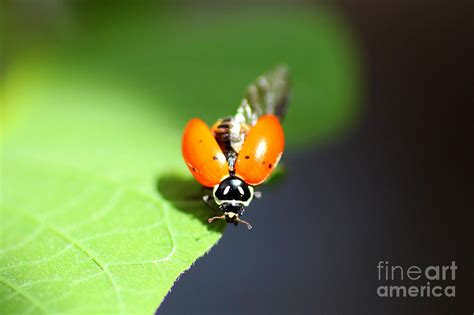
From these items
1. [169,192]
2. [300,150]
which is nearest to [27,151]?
[169,192]

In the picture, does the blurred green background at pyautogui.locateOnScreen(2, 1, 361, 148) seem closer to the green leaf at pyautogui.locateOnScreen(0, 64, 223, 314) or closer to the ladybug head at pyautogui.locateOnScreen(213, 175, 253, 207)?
the green leaf at pyautogui.locateOnScreen(0, 64, 223, 314)

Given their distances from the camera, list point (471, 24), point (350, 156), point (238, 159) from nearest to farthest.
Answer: point (238, 159), point (350, 156), point (471, 24)

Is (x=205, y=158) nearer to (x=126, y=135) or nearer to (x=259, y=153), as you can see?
(x=259, y=153)

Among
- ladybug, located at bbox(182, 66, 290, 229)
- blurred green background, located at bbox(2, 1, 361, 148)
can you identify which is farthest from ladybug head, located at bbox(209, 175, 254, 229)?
blurred green background, located at bbox(2, 1, 361, 148)

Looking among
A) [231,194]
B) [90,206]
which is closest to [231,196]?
[231,194]

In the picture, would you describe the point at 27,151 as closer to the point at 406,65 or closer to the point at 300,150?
the point at 300,150

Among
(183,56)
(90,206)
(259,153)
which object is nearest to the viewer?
(259,153)

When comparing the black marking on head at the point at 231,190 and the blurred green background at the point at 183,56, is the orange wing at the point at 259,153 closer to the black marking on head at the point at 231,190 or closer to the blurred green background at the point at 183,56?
the black marking on head at the point at 231,190

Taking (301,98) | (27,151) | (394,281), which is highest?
(301,98)
